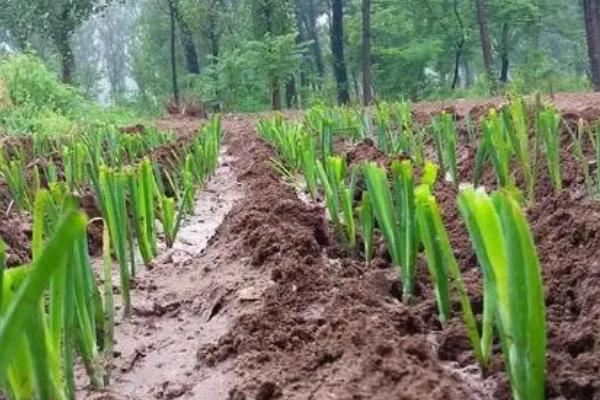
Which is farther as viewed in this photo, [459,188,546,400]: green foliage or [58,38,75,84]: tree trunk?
[58,38,75,84]: tree trunk

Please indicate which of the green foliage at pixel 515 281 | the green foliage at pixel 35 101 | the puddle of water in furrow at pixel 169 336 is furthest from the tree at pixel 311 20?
the green foliage at pixel 515 281

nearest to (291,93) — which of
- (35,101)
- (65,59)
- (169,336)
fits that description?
(65,59)

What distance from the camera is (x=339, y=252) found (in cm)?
261

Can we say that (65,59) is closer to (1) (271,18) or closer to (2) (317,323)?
(1) (271,18)

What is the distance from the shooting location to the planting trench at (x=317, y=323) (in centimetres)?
138

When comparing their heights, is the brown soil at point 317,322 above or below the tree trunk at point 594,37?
below

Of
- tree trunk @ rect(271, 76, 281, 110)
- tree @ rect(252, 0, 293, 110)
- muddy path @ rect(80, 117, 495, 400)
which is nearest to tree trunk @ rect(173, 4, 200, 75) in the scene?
tree @ rect(252, 0, 293, 110)

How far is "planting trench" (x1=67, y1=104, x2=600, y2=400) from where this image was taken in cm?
138

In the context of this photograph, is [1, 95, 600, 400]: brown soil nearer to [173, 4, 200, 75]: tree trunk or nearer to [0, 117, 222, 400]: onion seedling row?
[0, 117, 222, 400]: onion seedling row

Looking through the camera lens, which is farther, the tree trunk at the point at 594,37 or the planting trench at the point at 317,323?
the tree trunk at the point at 594,37

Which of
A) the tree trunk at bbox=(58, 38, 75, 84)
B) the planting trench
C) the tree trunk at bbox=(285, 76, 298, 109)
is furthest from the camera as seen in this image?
the tree trunk at bbox=(285, 76, 298, 109)

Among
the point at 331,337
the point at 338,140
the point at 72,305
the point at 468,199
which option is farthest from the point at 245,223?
the point at 338,140

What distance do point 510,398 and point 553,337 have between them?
0.83 feet

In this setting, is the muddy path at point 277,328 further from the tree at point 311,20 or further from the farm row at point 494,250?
the tree at point 311,20
